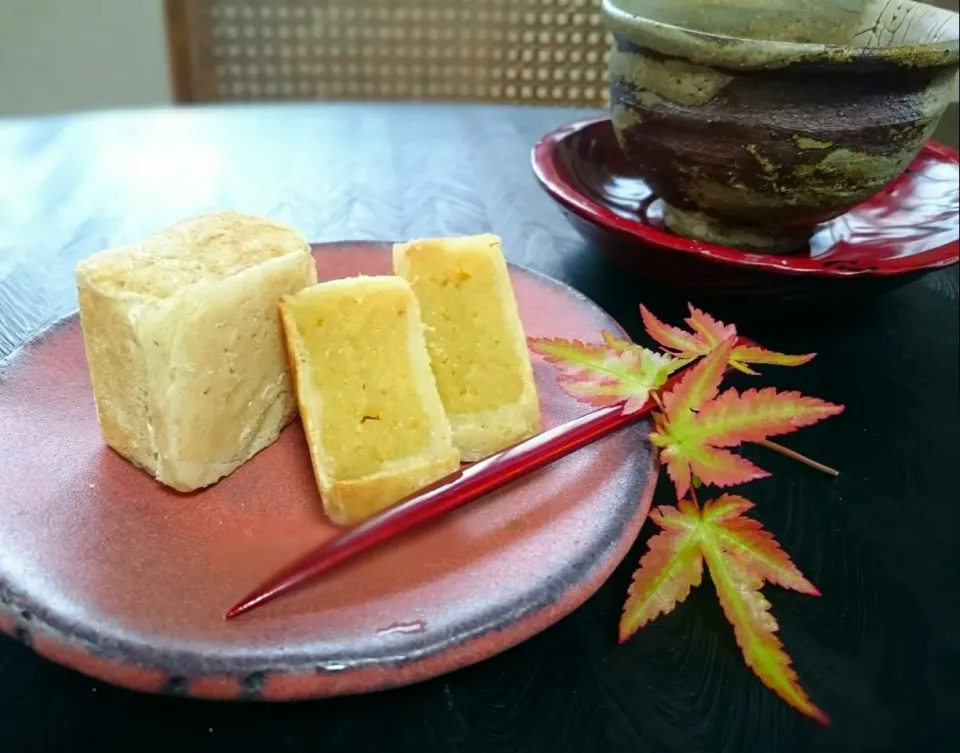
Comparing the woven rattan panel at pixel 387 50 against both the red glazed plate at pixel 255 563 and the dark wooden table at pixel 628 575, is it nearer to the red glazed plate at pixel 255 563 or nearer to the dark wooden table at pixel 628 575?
the dark wooden table at pixel 628 575

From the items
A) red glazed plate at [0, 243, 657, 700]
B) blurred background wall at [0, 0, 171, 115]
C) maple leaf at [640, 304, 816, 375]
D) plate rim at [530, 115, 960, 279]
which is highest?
plate rim at [530, 115, 960, 279]

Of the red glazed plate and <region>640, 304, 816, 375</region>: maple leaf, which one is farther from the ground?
<region>640, 304, 816, 375</region>: maple leaf

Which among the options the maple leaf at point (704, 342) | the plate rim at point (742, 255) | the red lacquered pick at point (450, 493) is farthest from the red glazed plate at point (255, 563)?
the plate rim at point (742, 255)

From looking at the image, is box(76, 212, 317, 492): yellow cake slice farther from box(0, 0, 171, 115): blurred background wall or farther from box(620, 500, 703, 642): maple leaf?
box(0, 0, 171, 115): blurred background wall

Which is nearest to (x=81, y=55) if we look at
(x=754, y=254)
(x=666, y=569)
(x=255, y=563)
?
(x=754, y=254)

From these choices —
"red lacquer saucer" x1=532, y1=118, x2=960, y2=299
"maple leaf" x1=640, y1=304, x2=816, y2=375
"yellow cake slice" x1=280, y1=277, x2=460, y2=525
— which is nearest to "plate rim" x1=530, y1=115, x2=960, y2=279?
"red lacquer saucer" x1=532, y1=118, x2=960, y2=299

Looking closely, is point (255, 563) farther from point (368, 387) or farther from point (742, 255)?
point (742, 255)
